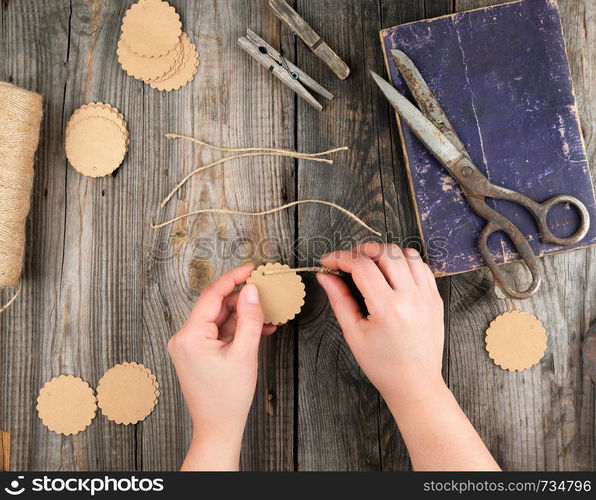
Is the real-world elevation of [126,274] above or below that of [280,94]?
below

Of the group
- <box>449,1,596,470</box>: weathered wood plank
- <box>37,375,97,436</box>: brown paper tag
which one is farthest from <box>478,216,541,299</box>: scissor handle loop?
<box>37,375,97,436</box>: brown paper tag

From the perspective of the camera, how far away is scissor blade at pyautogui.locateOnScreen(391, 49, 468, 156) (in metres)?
0.91

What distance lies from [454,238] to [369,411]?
408 mm

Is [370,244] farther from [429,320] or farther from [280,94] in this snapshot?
[280,94]

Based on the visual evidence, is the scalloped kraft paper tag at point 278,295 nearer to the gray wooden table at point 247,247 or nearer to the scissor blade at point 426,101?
the gray wooden table at point 247,247

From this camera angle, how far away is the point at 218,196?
1.02 m

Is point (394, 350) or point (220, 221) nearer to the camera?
point (394, 350)

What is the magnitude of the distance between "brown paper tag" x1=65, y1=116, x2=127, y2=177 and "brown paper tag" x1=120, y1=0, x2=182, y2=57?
0.17m

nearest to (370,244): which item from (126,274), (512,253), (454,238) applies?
(454,238)

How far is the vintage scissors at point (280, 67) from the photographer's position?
96 centimetres

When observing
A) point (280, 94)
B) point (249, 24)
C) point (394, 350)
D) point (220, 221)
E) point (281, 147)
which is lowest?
point (394, 350)

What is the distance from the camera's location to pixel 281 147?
1.01m

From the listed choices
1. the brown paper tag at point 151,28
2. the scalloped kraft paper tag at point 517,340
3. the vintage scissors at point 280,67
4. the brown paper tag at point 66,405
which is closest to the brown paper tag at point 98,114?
the brown paper tag at point 151,28

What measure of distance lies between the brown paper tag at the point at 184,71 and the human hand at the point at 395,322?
0.51 meters
